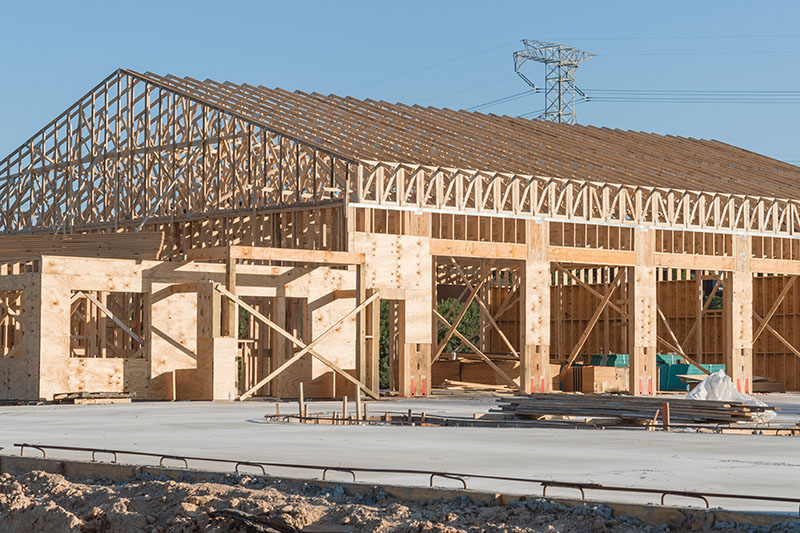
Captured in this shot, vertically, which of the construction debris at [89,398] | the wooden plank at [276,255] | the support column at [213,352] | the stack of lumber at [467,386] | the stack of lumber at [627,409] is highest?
the wooden plank at [276,255]

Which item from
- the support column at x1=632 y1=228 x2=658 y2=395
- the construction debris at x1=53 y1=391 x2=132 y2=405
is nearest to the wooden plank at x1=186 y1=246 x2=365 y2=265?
the construction debris at x1=53 y1=391 x2=132 y2=405

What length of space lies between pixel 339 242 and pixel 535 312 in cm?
613

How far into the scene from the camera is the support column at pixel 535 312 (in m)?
34.5

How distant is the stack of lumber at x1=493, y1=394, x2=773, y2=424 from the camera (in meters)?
21.1

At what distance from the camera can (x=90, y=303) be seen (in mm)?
31047

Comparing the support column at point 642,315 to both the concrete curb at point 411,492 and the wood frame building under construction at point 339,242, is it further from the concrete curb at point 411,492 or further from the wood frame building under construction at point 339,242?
Answer: the concrete curb at point 411,492

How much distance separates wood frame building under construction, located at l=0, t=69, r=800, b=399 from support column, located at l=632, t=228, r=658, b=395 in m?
0.07

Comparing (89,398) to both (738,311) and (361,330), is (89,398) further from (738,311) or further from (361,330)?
(738,311)

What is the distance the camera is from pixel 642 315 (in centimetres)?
3703

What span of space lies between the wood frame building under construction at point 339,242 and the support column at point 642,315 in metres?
0.07

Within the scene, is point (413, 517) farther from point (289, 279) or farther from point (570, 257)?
point (570, 257)

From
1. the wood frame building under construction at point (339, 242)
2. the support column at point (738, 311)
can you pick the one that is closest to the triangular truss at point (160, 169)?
the wood frame building under construction at point (339, 242)

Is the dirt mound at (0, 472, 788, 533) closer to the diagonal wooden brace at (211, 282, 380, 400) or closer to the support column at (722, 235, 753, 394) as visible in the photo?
the diagonal wooden brace at (211, 282, 380, 400)

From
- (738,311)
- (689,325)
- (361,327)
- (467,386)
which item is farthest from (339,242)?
(689,325)
